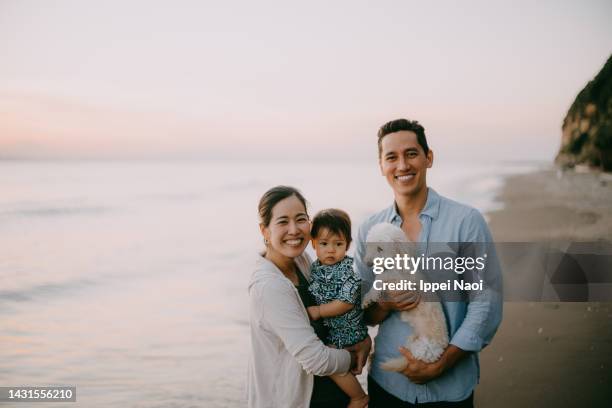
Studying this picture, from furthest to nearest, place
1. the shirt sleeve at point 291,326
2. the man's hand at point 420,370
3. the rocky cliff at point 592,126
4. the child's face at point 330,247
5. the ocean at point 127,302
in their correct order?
the rocky cliff at point 592,126 < the ocean at point 127,302 < the child's face at point 330,247 < the man's hand at point 420,370 < the shirt sleeve at point 291,326

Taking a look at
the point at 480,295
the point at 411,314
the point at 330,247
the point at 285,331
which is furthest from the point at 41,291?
the point at 480,295

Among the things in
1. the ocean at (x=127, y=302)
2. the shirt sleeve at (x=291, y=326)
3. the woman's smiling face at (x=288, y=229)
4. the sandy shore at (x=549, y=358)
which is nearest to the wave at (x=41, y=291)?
the ocean at (x=127, y=302)

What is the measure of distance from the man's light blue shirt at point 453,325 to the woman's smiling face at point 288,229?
0.68 metres

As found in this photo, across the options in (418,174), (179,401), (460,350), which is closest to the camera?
(460,350)

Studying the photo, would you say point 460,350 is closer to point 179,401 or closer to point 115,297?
point 179,401

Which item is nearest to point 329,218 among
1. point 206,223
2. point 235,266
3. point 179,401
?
point 179,401

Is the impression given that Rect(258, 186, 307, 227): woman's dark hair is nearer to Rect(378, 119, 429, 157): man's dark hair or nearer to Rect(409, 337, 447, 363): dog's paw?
Rect(378, 119, 429, 157): man's dark hair

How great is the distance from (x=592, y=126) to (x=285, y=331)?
35.2 m

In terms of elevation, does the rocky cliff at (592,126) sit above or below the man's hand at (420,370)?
above

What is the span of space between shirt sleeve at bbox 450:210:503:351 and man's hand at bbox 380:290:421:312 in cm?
27

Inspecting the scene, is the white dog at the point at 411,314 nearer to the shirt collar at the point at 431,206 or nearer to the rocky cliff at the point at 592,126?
the shirt collar at the point at 431,206

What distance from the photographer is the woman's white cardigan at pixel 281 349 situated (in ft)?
7.79

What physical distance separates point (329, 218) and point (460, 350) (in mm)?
1041

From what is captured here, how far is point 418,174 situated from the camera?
274 cm
